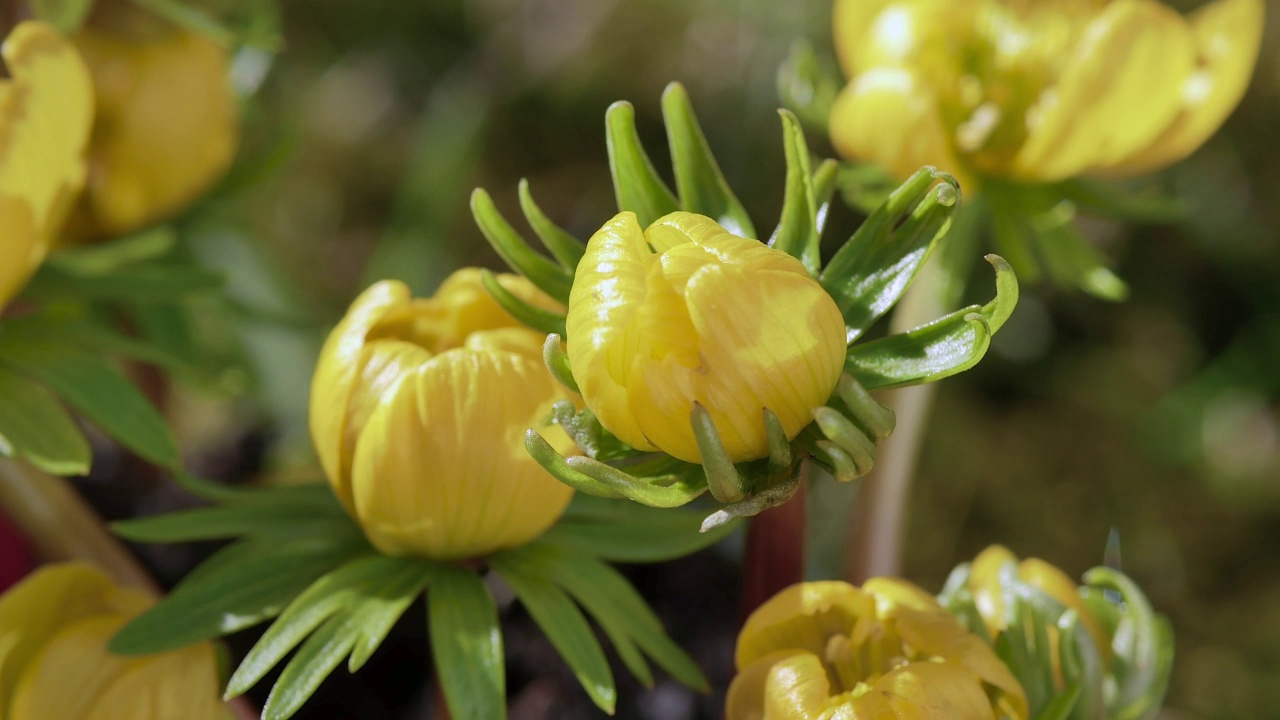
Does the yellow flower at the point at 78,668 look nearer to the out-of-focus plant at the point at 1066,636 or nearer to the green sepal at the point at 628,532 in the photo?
the green sepal at the point at 628,532

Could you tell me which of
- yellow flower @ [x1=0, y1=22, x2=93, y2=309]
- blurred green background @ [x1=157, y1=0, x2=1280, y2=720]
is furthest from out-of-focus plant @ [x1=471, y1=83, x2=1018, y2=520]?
blurred green background @ [x1=157, y1=0, x2=1280, y2=720]

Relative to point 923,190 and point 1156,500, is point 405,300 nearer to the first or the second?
point 923,190

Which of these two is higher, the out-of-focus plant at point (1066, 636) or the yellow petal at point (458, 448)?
the yellow petal at point (458, 448)

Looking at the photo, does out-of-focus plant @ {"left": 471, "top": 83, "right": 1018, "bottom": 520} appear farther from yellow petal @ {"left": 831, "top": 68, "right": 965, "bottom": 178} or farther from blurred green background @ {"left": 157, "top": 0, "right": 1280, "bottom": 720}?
blurred green background @ {"left": 157, "top": 0, "right": 1280, "bottom": 720}

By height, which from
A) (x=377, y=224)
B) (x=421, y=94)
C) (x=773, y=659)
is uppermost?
(x=773, y=659)

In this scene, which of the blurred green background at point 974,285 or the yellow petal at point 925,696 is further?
the blurred green background at point 974,285

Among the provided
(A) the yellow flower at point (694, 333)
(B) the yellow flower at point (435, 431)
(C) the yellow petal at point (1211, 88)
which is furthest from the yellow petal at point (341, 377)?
(C) the yellow petal at point (1211, 88)

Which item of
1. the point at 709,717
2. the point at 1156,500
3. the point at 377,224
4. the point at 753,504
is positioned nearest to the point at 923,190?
the point at 753,504
